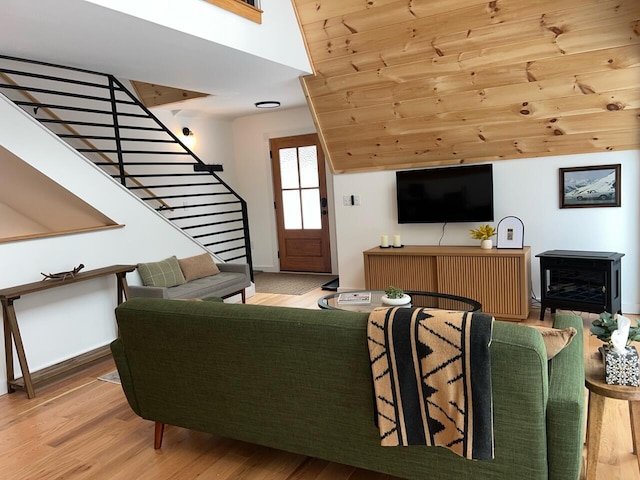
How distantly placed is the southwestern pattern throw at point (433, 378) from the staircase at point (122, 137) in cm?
340

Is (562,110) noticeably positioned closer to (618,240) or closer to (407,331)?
(618,240)

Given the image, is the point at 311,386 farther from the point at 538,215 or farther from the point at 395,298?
the point at 538,215

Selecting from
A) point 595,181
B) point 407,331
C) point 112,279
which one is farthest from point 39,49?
point 595,181

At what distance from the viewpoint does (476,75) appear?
155 inches

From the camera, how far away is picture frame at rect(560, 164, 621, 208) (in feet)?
13.3

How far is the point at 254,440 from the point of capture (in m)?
2.11

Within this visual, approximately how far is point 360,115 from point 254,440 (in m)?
3.39

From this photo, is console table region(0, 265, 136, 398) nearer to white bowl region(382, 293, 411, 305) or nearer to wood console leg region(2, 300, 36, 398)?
wood console leg region(2, 300, 36, 398)

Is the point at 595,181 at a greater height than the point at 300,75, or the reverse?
the point at 300,75

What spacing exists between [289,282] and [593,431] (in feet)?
15.9

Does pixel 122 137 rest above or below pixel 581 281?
above

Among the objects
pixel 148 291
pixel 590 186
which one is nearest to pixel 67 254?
pixel 148 291

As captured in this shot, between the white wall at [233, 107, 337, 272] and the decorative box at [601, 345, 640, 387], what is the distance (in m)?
5.66

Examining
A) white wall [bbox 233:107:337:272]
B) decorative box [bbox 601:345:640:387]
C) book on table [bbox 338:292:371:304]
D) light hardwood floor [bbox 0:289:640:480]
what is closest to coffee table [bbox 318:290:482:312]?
book on table [bbox 338:292:371:304]
